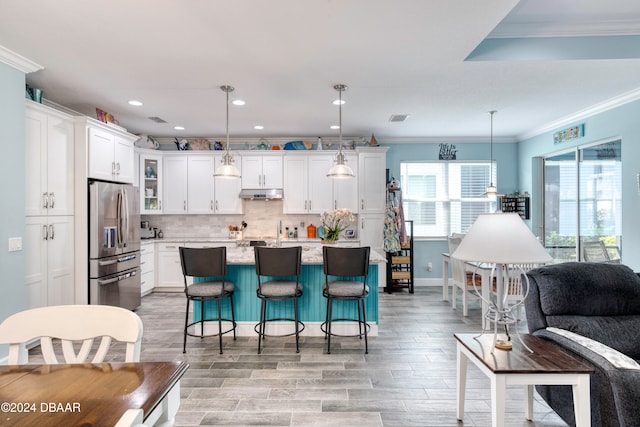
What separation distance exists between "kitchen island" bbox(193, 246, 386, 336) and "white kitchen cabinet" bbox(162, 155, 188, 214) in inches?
110

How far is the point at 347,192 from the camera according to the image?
19.6 feet

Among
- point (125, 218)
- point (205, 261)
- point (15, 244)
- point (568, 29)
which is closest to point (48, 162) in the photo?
point (15, 244)

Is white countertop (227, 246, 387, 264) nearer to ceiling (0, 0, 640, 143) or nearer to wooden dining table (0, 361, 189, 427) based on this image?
ceiling (0, 0, 640, 143)

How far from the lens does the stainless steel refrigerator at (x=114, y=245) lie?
406cm

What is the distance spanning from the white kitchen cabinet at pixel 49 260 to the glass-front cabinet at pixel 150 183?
198 cm

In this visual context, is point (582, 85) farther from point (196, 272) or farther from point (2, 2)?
point (2, 2)

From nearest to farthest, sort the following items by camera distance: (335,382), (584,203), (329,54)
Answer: (335,382)
(329,54)
(584,203)

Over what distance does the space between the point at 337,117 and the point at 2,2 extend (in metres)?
3.56

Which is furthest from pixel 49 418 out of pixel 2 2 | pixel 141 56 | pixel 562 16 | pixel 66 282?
pixel 562 16

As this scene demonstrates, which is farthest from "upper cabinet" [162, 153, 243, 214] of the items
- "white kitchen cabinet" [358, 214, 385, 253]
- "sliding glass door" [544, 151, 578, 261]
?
"sliding glass door" [544, 151, 578, 261]

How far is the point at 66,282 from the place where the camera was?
152 inches

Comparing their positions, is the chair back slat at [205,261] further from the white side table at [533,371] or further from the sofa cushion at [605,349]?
the sofa cushion at [605,349]

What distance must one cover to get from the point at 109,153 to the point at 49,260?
1.53m

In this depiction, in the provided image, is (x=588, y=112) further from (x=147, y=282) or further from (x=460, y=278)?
(x=147, y=282)
